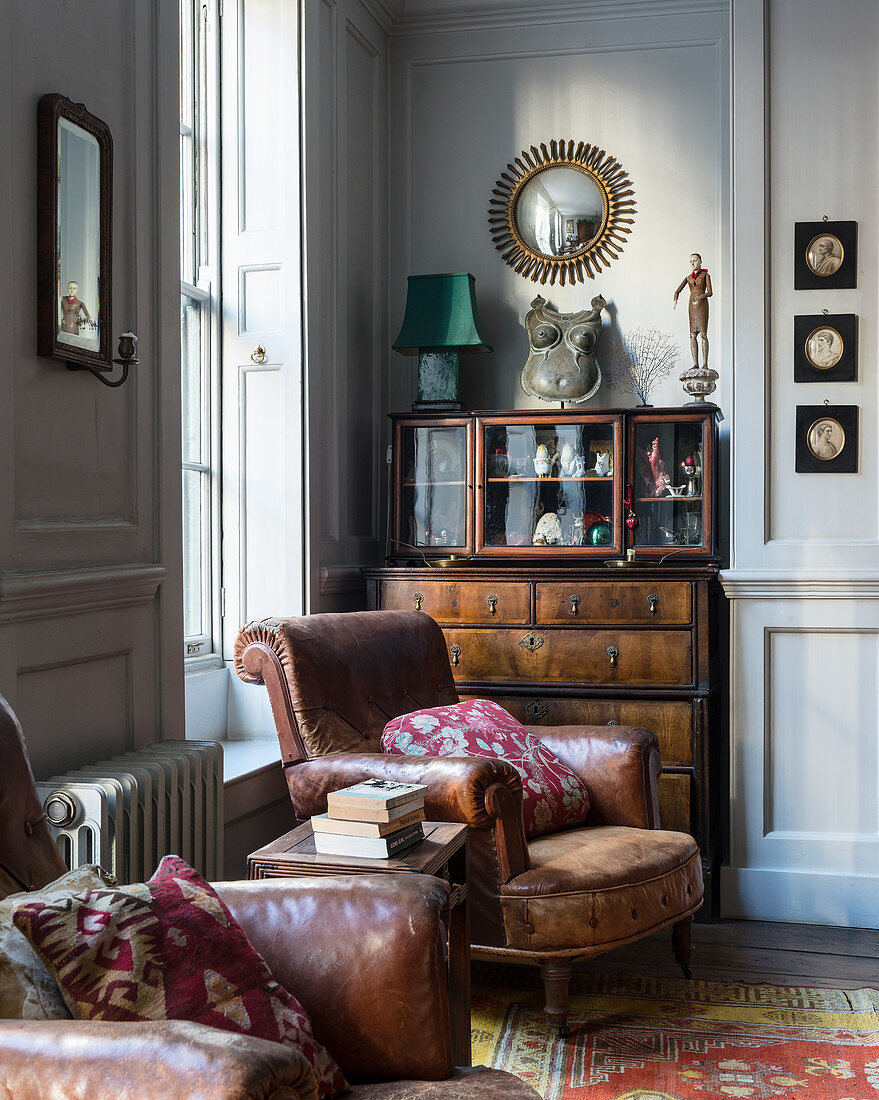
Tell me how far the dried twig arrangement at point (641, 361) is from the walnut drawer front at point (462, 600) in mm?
954

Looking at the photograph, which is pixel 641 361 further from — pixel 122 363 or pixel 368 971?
pixel 368 971

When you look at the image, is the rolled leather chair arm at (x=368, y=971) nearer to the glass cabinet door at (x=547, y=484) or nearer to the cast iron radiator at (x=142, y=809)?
the cast iron radiator at (x=142, y=809)

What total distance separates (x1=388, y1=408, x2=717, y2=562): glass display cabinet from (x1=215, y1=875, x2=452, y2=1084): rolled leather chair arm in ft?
7.32

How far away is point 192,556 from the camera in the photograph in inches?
133

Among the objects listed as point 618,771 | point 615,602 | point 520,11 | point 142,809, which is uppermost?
point 520,11

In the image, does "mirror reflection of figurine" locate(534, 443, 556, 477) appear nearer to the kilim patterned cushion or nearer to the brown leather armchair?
the brown leather armchair

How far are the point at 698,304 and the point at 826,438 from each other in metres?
0.63

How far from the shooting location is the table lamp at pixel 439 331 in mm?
3816

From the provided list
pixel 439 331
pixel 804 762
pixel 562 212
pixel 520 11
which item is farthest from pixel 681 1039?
pixel 520 11

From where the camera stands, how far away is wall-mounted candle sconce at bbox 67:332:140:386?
85.7 inches

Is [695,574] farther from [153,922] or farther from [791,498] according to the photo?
[153,922]

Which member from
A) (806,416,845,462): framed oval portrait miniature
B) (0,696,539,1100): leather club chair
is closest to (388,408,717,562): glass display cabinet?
(806,416,845,462): framed oval portrait miniature

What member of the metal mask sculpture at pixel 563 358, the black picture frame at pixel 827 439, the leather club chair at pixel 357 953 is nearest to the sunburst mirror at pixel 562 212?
the metal mask sculpture at pixel 563 358

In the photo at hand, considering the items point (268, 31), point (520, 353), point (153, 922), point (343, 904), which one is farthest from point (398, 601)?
point (153, 922)
